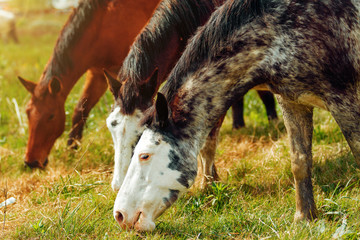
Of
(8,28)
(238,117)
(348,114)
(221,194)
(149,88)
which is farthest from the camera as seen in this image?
(8,28)

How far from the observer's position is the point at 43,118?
511cm

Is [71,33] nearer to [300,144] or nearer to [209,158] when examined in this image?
[209,158]

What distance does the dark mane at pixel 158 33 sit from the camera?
145 inches

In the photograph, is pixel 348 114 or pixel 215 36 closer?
pixel 348 114

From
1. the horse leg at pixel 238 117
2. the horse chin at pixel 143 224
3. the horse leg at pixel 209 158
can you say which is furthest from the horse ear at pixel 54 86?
the horse chin at pixel 143 224

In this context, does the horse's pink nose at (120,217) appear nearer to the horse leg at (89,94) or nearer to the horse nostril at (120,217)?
the horse nostril at (120,217)

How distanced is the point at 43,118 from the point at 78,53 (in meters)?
0.82

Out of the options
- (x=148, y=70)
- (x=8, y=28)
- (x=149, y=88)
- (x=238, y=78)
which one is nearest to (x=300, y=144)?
(x=238, y=78)

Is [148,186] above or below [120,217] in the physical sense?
above

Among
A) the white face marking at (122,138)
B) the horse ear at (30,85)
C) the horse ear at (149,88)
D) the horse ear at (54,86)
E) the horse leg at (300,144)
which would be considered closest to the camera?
the horse leg at (300,144)

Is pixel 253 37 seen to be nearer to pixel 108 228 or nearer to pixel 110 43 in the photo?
pixel 108 228

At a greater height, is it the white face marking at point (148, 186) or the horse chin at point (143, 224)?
the white face marking at point (148, 186)

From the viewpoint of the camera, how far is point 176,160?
2.86 meters

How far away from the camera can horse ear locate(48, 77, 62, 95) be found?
5.01 m
